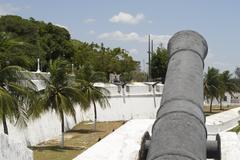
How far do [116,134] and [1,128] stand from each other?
12.4 metres

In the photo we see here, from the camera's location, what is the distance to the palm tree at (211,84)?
48781mm

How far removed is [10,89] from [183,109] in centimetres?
1314

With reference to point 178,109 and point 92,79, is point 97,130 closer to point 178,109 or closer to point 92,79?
point 92,79

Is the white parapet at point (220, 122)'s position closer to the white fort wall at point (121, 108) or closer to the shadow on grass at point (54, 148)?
the shadow on grass at point (54, 148)

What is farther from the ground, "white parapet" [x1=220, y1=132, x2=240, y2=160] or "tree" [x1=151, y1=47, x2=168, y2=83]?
"tree" [x1=151, y1=47, x2=168, y2=83]

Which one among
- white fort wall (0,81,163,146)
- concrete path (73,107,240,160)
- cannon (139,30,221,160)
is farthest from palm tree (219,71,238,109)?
cannon (139,30,221,160)

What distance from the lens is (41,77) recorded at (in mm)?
25328

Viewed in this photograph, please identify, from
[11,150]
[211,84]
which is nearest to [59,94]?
[11,150]

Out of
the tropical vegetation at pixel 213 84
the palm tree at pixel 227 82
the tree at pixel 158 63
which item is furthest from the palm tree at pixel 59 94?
the tree at pixel 158 63

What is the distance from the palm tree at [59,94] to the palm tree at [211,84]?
26166 millimetres

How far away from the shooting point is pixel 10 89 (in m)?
16.7

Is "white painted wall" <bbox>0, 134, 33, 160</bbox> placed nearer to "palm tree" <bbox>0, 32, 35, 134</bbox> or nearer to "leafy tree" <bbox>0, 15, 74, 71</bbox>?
"palm tree" <bbox>0, 32, 35, 134</bbox>

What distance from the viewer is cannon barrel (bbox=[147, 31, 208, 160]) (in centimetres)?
366

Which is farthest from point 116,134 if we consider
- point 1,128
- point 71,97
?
point 71,97
